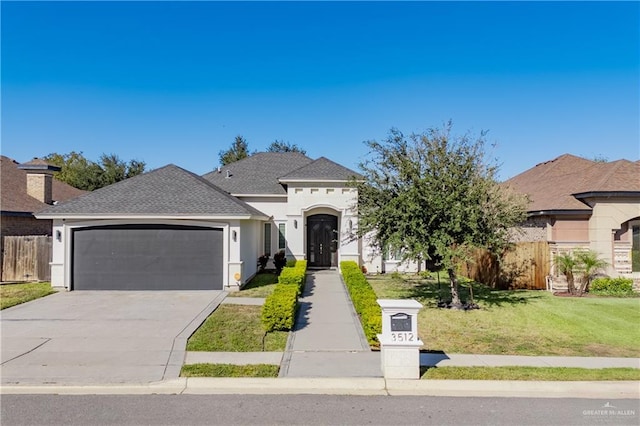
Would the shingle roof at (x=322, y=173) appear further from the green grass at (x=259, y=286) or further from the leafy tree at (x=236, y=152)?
the leafy tree at (x=236, y=152)

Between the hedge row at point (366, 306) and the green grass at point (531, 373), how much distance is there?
1.60m

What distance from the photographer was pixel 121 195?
15625 millimetres

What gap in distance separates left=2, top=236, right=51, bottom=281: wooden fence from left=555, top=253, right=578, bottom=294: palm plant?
2016cm

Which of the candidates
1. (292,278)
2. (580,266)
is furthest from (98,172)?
(580,266)

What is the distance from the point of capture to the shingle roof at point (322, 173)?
18.9 meters

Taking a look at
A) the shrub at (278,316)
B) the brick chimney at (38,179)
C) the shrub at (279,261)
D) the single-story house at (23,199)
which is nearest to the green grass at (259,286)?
the shrub at (279,261)

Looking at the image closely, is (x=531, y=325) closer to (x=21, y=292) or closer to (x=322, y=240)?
(x=322, y=240)

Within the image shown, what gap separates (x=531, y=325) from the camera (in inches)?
403

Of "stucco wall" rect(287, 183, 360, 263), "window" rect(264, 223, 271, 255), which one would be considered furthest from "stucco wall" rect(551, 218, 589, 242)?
"window" rect(264, 223, 271, 255)

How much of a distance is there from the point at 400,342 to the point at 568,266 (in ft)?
36.5

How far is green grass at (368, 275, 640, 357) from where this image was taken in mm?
8398

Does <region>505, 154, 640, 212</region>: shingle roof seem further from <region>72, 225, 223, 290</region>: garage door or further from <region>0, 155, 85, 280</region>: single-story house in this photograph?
<region>0, 155, 85, 280</region>: single-story house

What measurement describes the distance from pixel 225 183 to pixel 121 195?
6.84 metres

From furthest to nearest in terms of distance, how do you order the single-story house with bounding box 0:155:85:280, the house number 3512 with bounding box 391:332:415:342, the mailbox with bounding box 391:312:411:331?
the single-story house with bounding box 0:155:85:280
the mailbox with bounding box 391:312:411:331
the house number 3512 with bounding box 391:332:415:342
